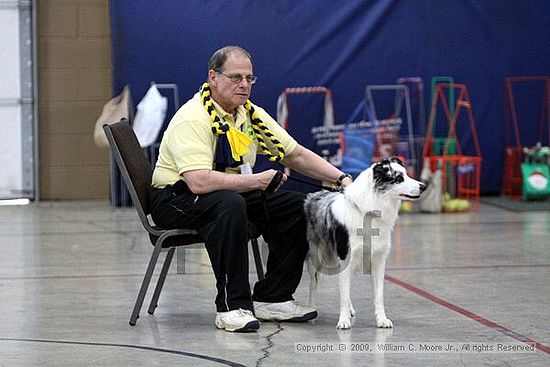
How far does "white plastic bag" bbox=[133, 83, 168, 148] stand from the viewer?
1023 centimetres

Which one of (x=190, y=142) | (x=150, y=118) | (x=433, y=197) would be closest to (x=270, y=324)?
(x=190, y=142)

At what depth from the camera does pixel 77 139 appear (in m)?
11.1

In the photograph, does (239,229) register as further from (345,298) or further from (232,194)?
(345,298)

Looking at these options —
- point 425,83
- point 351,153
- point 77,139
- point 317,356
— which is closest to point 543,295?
point 317,356

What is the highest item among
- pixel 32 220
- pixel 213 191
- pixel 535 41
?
pixel 535 41

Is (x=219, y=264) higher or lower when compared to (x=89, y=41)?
lower

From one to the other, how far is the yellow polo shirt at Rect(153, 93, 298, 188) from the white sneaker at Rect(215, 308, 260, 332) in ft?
2.14

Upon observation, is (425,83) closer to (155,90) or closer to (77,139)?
(155,90)

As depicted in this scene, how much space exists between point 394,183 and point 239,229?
0.70 metres

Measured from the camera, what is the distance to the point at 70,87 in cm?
1104

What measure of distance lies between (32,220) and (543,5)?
5.17 metres

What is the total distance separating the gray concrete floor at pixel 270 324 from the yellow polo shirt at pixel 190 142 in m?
0.70

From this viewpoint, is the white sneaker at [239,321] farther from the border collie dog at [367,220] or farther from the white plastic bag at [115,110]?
the white plastic bag at [115,110]

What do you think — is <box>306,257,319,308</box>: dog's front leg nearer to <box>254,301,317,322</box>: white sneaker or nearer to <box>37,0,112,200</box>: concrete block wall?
<box>254,301,317,322</box>: white sneaker
